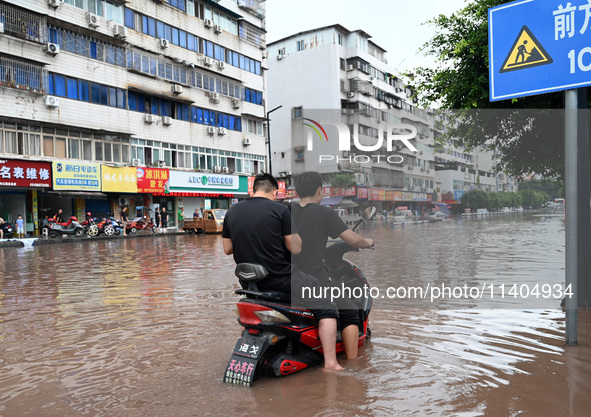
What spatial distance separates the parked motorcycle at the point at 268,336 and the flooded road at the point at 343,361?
110 mm

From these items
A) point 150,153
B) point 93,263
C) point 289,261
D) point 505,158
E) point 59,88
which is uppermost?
point 59,88

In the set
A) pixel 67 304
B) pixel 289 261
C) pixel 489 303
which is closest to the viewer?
pixel 289 261

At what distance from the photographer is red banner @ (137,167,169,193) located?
32844 mm

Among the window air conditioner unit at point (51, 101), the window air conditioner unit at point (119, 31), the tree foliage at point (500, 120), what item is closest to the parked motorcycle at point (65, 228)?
the window air conditioner unit at point (51, 101)

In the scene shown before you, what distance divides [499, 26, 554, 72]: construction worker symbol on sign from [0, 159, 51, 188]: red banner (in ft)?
84.0

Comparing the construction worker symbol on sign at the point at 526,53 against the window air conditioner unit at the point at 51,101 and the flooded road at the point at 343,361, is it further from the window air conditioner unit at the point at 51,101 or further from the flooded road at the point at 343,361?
the window air conditioner unit at the point at 51,101

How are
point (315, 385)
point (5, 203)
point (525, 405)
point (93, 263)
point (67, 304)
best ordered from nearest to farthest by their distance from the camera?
1. point (525, 405)
2. point (315, 385)
3. point (67, 304)
4. point (93, 263)
5. point (5, 203)

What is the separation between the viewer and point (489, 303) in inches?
264

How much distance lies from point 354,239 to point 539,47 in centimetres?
245

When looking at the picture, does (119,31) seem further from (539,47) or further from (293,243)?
(293,243)

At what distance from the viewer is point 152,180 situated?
33781mm

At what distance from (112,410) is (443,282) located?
6066mm

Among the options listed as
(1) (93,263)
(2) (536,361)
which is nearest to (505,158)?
(2) (536,361)

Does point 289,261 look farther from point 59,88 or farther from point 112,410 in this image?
point 59,88
